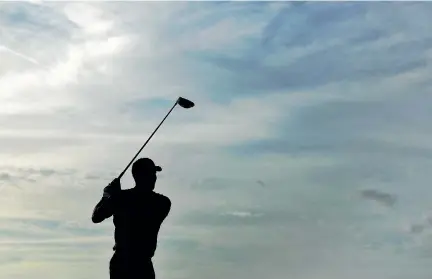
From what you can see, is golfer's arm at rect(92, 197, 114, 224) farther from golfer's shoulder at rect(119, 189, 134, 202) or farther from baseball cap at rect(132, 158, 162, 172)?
baseball cap at rect(132, 158, 162, 172)

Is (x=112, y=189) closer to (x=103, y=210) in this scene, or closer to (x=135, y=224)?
(x=103, y=210)

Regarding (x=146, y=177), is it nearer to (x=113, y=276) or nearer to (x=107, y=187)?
(x=107, y=187)

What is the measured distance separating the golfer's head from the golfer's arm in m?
0.58

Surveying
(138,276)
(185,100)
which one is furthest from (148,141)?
(138,276)

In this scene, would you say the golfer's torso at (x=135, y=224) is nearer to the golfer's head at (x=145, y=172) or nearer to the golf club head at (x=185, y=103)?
the golfer's head at (x=145, y=172)

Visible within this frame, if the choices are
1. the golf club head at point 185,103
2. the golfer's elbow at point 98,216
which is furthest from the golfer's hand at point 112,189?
the golf club head at point 185,103

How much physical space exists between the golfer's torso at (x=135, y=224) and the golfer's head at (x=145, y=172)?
20 cm

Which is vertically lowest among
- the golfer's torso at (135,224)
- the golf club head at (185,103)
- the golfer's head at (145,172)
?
the golfer's torso at (135,224)

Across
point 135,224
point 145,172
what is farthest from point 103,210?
point 145,172

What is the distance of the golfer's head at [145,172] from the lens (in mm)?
13859

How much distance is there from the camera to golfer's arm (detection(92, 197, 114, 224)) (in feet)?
44.8

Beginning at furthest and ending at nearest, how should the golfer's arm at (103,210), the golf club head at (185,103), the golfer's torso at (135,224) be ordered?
1. the golf club head at (185,103)
2. the golfer's torso at (135,224)
3. the golfer's arm at (103,210)

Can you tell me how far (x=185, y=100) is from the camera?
17.9 meters

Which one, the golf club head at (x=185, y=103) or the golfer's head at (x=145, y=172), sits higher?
the golf club head at (x=185, y=103)
